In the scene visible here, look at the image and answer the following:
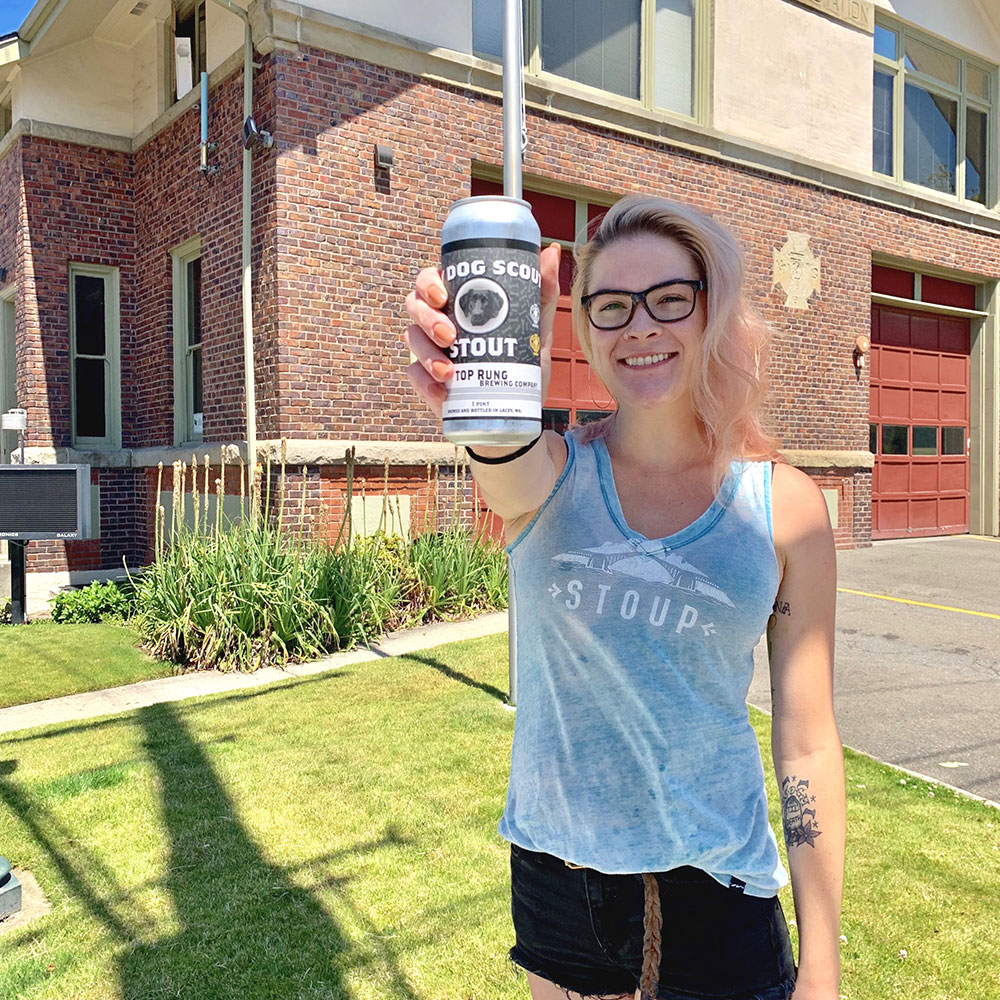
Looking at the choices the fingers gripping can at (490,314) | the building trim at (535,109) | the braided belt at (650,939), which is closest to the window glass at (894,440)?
the building trim at (535,109)

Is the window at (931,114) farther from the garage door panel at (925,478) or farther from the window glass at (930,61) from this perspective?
the garage door panel at (925,478)

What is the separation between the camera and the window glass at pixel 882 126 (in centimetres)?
1365

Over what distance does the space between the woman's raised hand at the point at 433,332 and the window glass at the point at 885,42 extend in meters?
14.6

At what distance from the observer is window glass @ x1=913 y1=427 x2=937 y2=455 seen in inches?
574

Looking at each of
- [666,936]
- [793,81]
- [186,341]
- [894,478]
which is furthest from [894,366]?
[666,936]

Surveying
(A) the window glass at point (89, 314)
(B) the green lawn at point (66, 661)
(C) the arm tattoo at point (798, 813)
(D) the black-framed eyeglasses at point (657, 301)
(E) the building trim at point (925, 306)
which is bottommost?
(B) the green lawn at point (66, 661)

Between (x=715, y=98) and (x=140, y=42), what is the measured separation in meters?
7.13

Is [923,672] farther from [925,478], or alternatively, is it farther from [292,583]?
[925,478]

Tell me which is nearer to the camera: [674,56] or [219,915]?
[219,915]


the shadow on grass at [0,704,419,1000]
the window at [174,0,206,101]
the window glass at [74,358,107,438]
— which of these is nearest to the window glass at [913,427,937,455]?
the window at [174,0,206,101]

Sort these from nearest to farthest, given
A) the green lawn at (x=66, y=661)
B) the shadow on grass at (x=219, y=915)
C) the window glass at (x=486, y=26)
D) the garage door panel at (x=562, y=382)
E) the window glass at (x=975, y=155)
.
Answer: the shadow on grass at (x=219, y=915)
the green lawn at (x=66, y=661)
the window glass at (x=486, y=26)
the garage door panel at (x=562, y=382)
the window glass at (x=975, y=155)

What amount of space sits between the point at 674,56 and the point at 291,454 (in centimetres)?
→ 716

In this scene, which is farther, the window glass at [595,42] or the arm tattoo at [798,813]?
the window glass at [595,42]

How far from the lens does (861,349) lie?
1312 centimetres
